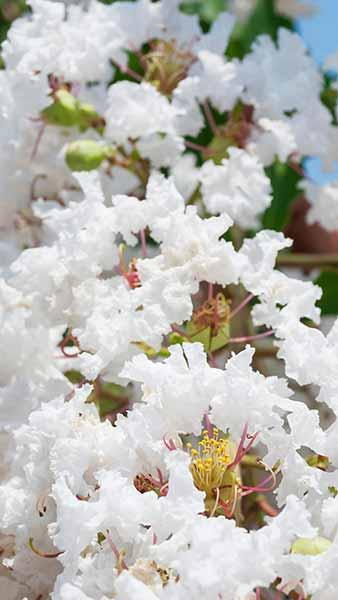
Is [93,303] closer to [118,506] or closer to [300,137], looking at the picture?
[118,506]

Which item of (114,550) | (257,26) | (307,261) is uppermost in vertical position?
(114,550)

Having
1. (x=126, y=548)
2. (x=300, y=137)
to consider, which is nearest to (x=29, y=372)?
(x=126, y=548)

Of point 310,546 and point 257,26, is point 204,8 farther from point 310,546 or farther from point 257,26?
point 310,546

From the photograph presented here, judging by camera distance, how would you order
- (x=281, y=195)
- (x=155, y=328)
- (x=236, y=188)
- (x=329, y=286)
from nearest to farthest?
(x=155, y=328), (x=236, y=188), (x=329, y=286), (x=281, y=195)

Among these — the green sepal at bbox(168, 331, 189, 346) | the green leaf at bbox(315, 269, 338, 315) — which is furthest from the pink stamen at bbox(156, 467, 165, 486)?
the green leaf at bbox(315, 269, 338, 315)

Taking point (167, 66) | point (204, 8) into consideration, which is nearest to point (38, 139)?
point (167, 66)

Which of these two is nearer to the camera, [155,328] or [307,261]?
[155,328]

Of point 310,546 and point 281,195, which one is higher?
point 310,546

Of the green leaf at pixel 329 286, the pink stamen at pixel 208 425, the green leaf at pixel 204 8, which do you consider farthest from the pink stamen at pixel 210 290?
the green leaf at pixel 204 8
